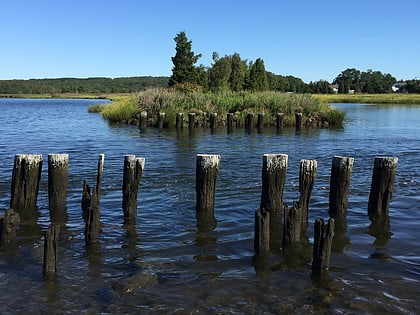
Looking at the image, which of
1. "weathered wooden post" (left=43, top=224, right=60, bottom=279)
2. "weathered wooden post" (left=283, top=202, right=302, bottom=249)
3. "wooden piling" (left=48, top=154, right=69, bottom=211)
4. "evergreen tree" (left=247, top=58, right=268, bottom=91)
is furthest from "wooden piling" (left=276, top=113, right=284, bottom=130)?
"evergreen tree" (left=247, top=58, right=268, bottom=91)

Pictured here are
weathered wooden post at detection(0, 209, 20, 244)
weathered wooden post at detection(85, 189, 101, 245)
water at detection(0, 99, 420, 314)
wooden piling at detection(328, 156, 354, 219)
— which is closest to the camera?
water at detection(0, 99, 420, 314)

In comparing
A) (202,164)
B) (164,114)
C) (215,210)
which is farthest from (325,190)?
(164,114)

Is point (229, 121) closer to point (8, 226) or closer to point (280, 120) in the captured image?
point (280, 120)

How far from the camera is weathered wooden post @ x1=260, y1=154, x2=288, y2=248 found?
390 inches

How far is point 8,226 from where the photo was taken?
8.59 meters

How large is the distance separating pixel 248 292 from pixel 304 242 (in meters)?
2.54

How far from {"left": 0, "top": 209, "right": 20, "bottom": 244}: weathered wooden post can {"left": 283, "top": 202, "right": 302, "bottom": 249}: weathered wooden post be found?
492 cm

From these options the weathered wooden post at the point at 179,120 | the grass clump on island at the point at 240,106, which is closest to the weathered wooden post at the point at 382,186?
the weathered wooden post at the point at 179,120

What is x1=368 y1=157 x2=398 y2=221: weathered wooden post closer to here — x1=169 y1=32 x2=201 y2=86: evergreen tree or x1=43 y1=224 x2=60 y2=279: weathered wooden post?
x1=43 y1=224 x2=60 y2=279: weathered wooden post

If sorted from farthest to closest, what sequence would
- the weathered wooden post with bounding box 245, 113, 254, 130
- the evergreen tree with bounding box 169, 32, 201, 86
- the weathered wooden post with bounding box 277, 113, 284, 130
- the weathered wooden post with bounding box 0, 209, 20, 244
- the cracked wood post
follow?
the evergreen tree with bounding box 169, 32, 201, 86
the weathered wooden post with bounding box 245, 113, 254, 130
the weathered wooden post with bounding box 277, 113, 284, 130
the cracked wood post
the weathered wooden post with bounding box 0, 209, 20, 244

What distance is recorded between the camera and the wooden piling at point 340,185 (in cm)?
1031

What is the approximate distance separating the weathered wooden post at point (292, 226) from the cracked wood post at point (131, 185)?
11.6ft

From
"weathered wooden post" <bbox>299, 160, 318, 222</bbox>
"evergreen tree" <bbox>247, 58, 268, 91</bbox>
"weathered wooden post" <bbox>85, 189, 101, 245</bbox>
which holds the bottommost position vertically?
"weathered wooden post" <bbox>85, 189, 101, 245</bbox>

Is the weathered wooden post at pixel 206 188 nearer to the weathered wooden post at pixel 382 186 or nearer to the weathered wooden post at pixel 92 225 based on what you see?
the weathered wooden post at pixel 92 225
